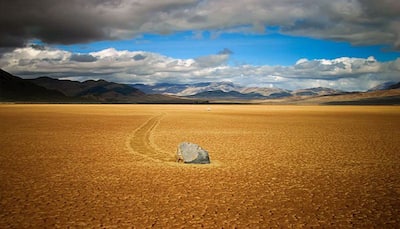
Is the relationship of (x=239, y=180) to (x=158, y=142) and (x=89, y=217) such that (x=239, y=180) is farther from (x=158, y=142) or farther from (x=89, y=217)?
(x=158, y=142)

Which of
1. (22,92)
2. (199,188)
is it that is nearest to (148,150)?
(199,188)

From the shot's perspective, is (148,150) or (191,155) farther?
(148,150)

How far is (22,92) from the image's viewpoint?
16975cm

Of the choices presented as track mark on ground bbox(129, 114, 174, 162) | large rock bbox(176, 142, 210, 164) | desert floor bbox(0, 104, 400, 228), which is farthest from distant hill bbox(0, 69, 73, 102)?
large rock bbox(176, 142, 210, 164)

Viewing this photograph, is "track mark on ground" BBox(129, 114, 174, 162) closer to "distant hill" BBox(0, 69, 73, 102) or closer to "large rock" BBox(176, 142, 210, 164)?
"large rock" BBox(176, 142, 210, 164)

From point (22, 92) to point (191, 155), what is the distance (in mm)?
183191

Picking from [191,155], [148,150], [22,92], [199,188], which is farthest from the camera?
[22,92]

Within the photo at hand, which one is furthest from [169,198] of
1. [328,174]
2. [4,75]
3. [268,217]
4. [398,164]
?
[4,75]

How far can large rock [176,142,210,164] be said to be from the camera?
38.0 feet

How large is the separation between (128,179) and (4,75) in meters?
205

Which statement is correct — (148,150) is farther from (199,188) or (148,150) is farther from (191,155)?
(199,188)

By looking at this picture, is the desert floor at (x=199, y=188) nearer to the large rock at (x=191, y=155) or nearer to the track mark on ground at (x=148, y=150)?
the track mark on ground at (x=148, y=150)

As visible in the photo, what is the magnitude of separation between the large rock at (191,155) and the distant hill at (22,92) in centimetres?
16363

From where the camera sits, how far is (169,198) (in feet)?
25.0
